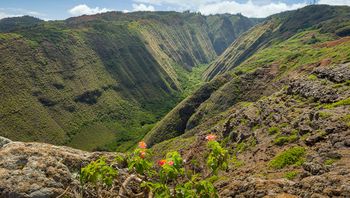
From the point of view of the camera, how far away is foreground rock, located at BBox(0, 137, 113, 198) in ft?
42.8

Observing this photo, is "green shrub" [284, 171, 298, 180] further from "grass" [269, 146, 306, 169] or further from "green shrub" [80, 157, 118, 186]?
"green shrub" [80, 157, 118, 186]

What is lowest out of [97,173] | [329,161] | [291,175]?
[291,175]

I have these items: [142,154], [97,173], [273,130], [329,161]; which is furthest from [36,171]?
[273,130]

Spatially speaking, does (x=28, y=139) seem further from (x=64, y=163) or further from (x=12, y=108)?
(x=64, y=163)

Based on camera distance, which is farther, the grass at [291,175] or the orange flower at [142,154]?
the grass at [291,175]

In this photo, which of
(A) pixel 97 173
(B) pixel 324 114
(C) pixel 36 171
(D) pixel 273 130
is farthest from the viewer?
(D) pixel 273 130

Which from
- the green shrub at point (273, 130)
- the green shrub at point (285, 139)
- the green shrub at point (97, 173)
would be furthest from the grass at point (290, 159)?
the green shrub at point (97, 173)

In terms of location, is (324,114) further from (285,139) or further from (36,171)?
(36,171)

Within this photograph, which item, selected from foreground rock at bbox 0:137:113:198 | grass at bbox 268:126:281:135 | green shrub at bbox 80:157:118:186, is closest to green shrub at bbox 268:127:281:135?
grass at bbox 268:126:281:135

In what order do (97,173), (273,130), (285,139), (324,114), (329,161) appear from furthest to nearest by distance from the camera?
1. (273,130)
2. (285,139)
3. (324,114)
4. (329,161)
5. (97,173)

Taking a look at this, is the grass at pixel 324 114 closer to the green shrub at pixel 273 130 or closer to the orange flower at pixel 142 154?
the green shrub at pixel 273 130

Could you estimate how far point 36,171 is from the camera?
1378cm

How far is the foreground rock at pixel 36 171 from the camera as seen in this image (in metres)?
13.0

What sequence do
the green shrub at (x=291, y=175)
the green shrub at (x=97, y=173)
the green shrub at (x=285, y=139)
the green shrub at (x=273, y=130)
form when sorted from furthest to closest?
1. the green shrub at (x=273, y=130)
2. the green shrub at (x=285, y=139)
3. the green shrub at (x=291, y=175)
4. the green shrub at (x=97, y=173)
